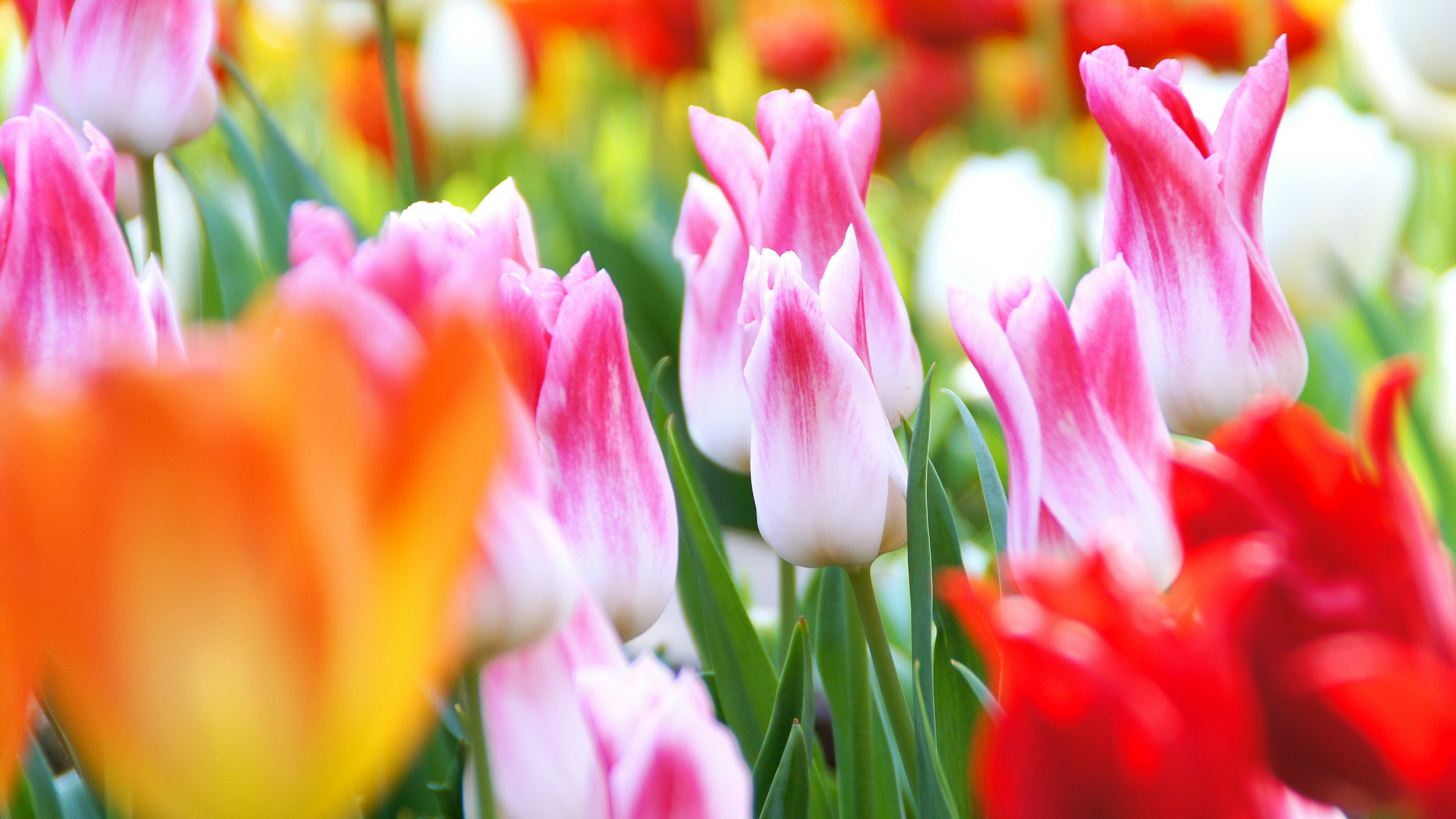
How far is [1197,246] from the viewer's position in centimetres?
39

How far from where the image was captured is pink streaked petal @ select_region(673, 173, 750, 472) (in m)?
0.42

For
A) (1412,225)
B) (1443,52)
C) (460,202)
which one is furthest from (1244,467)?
(1412,225)

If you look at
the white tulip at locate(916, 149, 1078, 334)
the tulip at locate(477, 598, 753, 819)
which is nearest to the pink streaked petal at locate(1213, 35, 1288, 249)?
the tulip at locate(477, 598, 753, 819)

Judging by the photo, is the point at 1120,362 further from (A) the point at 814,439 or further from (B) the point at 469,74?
(B) the point at 469,74

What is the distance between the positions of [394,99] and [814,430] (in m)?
0.52


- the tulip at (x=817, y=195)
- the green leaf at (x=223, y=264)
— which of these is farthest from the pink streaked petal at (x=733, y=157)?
the green leaf at (x=223, y=264)

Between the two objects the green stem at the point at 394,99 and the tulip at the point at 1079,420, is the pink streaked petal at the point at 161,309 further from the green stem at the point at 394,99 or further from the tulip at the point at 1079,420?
the green stem at the point at 394,99

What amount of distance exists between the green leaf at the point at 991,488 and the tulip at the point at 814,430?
0.10ft

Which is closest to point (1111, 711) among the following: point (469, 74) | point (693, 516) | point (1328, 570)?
point (1328, 570)

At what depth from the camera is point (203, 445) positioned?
0.51 feet

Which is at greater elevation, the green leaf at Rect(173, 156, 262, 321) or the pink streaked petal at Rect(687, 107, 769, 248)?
the pink streaked petal at Rect(687, 107, 769, 248)

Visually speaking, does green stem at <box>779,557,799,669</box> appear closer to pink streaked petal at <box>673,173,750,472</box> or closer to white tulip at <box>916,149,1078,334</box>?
pink streaked petal at <box>673,173,750,472</box>

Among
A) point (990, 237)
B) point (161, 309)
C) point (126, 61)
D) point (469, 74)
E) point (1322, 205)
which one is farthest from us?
point (469, 74)

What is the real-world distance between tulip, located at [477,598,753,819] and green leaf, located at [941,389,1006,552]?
132 millimetres
